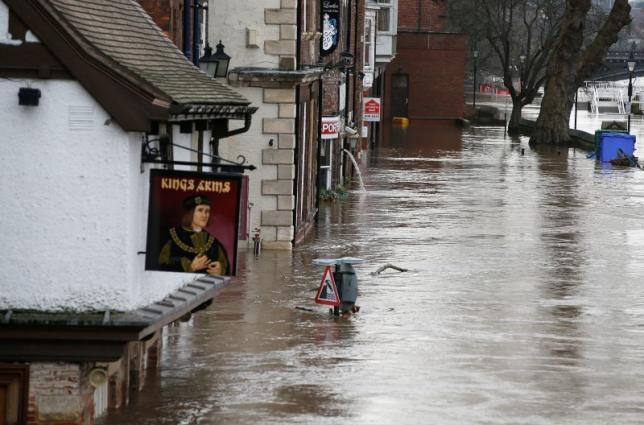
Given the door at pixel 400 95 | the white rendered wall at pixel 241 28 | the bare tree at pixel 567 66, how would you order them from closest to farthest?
1. the white rendered wall at pixel 241 28
2. the bare tree at pixel 567 66
3. the door at pixel 400 95

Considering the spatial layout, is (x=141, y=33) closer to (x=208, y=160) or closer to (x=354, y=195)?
(x=208, y=160)

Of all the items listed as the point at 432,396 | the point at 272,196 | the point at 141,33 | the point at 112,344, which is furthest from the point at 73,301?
the point at 272,196

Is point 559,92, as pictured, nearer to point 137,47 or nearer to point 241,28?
point 241,28

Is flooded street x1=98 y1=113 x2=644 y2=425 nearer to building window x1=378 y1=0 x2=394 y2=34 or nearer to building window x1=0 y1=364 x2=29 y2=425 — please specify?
building window x1=0 y1=364 x2=29 y2=425

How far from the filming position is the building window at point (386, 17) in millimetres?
79675

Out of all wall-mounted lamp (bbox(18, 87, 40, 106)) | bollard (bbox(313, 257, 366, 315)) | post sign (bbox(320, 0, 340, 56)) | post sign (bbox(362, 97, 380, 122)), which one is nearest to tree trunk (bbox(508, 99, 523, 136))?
post sign (bbox(362, 97, 380, 122))

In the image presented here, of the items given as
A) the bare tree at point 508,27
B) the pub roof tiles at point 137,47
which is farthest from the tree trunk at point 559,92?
the pub roof tiles at point 137,47

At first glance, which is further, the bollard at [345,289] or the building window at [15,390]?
the bollard at [345,289]

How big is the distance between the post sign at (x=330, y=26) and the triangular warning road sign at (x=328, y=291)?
17.1 metres

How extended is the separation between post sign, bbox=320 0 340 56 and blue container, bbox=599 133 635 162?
2456cm

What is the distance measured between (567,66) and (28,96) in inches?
2499

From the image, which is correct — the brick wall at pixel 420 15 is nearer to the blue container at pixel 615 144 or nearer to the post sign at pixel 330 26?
the blue container at pixel 615 144

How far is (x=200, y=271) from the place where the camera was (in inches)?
543

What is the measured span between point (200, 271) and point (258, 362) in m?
5.32
